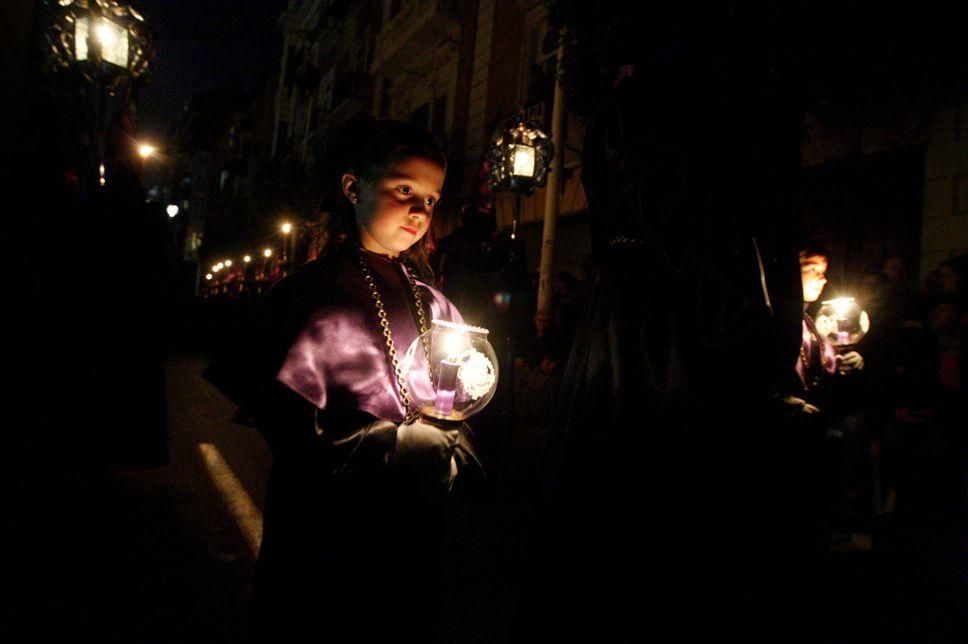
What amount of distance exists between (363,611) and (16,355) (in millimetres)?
2758

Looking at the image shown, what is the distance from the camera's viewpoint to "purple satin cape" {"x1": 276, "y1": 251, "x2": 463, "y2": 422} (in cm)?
142

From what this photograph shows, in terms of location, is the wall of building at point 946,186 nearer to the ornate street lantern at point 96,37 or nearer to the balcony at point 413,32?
the ornate street lantern at point 96,37

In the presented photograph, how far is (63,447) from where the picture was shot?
131 inches

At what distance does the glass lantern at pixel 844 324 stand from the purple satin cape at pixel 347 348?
7.71 feet

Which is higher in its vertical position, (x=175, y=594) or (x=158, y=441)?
(x=158, y=441)

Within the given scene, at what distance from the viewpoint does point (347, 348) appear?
150 centimetres

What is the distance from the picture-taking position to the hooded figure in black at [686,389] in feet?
4.97

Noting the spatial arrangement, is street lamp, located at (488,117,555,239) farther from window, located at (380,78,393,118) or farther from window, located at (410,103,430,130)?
window, located at (380,78,393,118)

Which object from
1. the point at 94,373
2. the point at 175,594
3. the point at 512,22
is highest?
the point at 512,22

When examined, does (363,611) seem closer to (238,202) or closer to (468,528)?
(468,528)

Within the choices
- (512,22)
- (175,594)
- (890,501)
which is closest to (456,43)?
(512,22)

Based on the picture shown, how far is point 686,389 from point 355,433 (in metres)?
0.85

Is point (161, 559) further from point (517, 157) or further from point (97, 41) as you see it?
point (517, 157)

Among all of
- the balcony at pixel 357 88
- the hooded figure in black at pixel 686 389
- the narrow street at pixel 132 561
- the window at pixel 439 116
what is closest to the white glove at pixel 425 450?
the hooded figure in black at pixel 686 389
